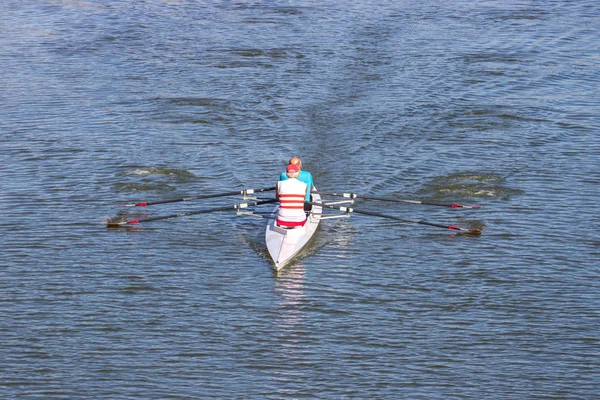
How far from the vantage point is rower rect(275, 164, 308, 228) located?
27.0 metres

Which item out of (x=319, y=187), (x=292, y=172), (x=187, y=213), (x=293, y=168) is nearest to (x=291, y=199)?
(x=292, y=172)

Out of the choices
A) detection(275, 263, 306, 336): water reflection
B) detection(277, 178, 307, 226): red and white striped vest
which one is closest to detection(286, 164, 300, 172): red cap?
detection(277, 178, 307, 226): red and white striped vest

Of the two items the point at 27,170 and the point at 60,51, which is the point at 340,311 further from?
the point at 60,51

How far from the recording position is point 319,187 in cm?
3238

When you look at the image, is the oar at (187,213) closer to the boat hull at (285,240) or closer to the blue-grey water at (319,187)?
the blue-grey water at (319,187)

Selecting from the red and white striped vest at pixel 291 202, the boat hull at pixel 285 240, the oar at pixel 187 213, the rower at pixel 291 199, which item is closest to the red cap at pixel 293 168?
the rower at pixel 291 199

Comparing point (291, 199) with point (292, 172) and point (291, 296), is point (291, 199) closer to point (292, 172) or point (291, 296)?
point (292, 172)

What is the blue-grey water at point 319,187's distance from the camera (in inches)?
854

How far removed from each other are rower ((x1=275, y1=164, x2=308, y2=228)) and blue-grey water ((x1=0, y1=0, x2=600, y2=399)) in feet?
3.28

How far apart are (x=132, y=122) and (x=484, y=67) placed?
17.8 meters

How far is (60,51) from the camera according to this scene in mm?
50531

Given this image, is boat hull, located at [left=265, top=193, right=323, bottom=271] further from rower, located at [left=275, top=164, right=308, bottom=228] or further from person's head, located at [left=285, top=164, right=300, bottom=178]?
person's head, located at [left=285, top=164, right=300, bottom=178]

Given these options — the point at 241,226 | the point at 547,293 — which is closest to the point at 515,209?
the point at 547,293

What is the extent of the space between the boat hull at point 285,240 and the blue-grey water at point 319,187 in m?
0.42
